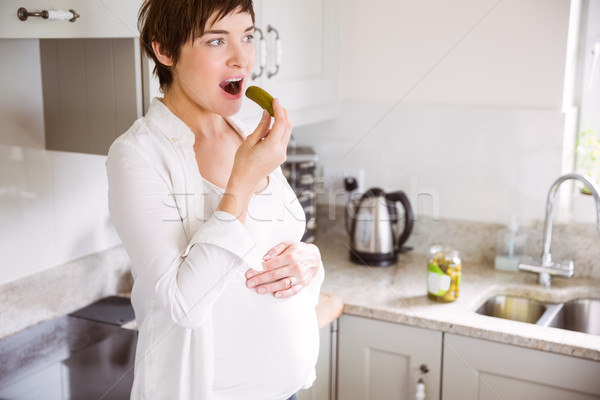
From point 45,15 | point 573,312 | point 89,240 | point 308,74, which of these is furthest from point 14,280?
point 573,312

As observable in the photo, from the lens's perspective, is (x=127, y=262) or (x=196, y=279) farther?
(x=127, y=262)

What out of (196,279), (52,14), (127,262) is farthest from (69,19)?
(127,262)

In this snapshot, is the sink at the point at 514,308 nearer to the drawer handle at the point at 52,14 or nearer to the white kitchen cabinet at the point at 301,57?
the white kitchen cabinet at the point at 301,57

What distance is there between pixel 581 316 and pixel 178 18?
4.97 feet

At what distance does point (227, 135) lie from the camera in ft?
4.52

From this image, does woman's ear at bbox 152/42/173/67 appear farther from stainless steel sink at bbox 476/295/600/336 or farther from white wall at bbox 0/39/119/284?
stainless steel sink at bbox 476/295/600/336

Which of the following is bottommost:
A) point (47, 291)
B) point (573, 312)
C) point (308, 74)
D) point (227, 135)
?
point (573, 312)

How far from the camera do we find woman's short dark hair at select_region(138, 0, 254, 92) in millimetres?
1186

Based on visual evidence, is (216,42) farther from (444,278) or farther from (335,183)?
(335,183)

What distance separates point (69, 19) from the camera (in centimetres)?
135

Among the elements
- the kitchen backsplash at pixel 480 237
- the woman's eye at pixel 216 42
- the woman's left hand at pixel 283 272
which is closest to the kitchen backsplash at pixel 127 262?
the kitchen backsplash at pixel 480 237

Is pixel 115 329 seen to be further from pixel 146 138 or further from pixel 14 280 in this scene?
pixel 146 138

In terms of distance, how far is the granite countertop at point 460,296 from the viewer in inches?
70.3

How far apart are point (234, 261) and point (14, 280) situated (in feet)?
2.71
